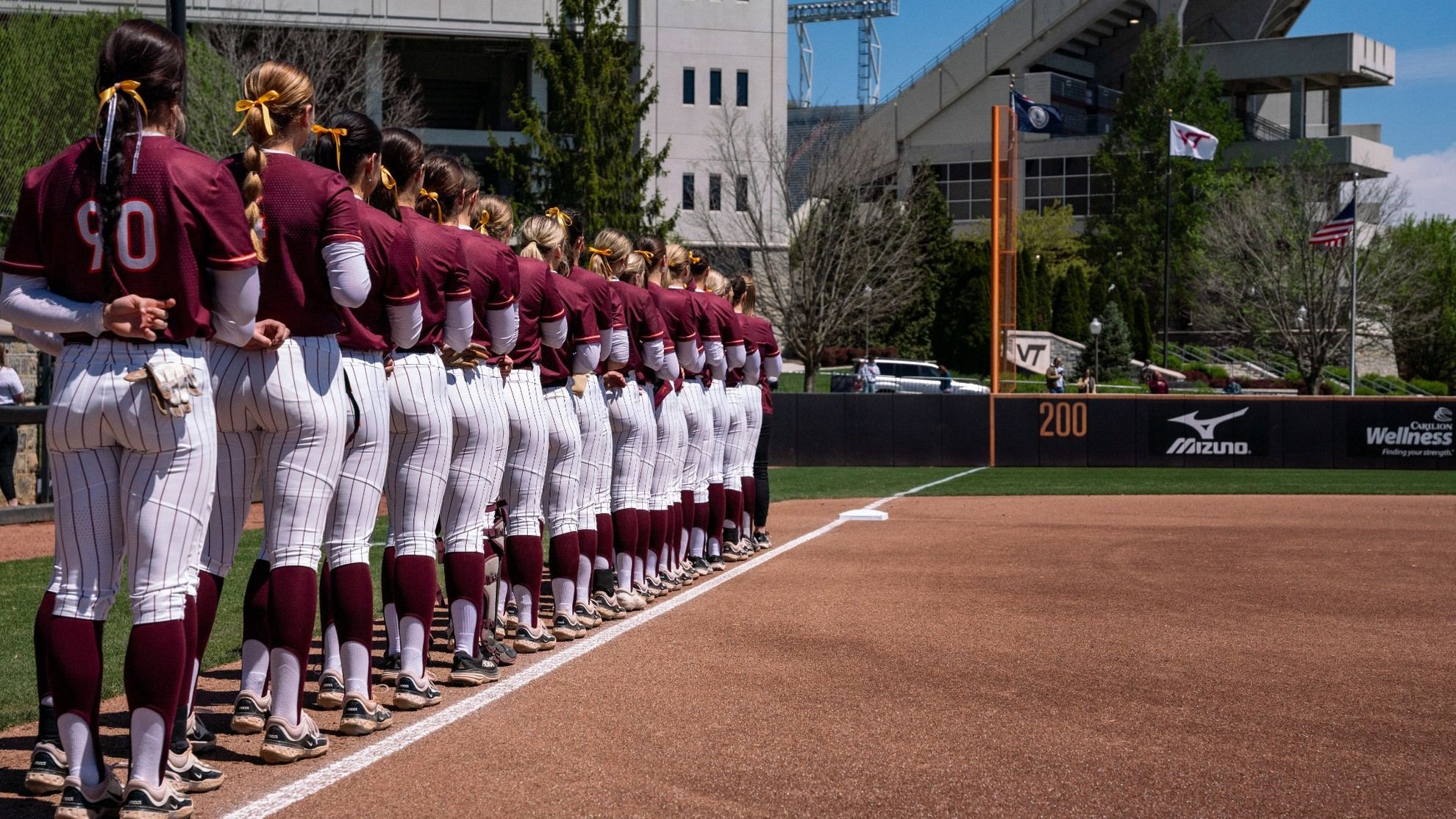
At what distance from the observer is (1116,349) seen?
4903 cm

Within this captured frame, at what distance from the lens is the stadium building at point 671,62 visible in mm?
43406

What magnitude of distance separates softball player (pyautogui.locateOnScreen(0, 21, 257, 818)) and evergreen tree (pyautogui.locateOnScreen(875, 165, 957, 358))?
46.7 meters

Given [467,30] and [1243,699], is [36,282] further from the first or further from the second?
[467,30]

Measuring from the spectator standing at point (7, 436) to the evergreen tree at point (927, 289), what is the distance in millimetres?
37931

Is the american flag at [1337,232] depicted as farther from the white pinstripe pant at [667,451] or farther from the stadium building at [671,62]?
the white pinstripe pant at [667,451]

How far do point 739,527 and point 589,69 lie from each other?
79.2 feet

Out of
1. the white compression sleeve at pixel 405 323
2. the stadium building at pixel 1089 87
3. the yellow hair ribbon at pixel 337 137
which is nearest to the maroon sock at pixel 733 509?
the white compression sleeve at pixel 405 323

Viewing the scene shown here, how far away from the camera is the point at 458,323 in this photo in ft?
18.0

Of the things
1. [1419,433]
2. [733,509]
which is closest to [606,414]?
[733,509]

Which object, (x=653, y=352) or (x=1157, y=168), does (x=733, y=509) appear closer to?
(x=653, y=352)

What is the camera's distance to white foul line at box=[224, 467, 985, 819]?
13.1ft

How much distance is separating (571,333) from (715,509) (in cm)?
326

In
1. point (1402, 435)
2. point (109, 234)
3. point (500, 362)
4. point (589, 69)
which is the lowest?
point (1402, 435)

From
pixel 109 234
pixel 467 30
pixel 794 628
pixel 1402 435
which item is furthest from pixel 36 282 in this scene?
pixel 467 30
